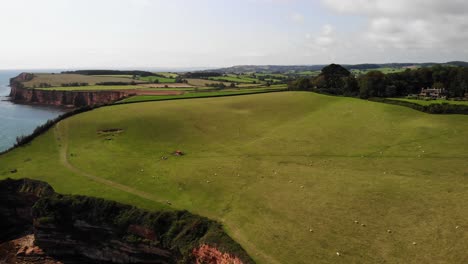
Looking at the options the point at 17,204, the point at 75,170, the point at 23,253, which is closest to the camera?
the point at 23,253

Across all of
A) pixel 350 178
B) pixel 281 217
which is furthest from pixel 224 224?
pixel 350 178

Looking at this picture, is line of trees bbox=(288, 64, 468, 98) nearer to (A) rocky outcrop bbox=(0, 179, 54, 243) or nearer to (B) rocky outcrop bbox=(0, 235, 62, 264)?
(A) rocky outcrop bbox=(0, 179, 54, 243)

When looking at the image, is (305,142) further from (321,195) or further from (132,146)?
(132,146)

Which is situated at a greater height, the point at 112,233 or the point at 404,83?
the point at 404,83

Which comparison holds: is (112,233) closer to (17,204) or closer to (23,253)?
(23,253)

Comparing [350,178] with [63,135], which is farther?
[63,135]

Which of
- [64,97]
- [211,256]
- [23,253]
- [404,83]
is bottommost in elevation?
[23,253]

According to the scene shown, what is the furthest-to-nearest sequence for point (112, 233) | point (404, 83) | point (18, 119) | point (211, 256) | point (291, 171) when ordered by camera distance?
point (18, 119) < point (404, 83) < point (291, 171) < point (112, 233) < point (211, 256)

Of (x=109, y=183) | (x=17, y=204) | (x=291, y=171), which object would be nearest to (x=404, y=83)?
(x=291, y=171)
